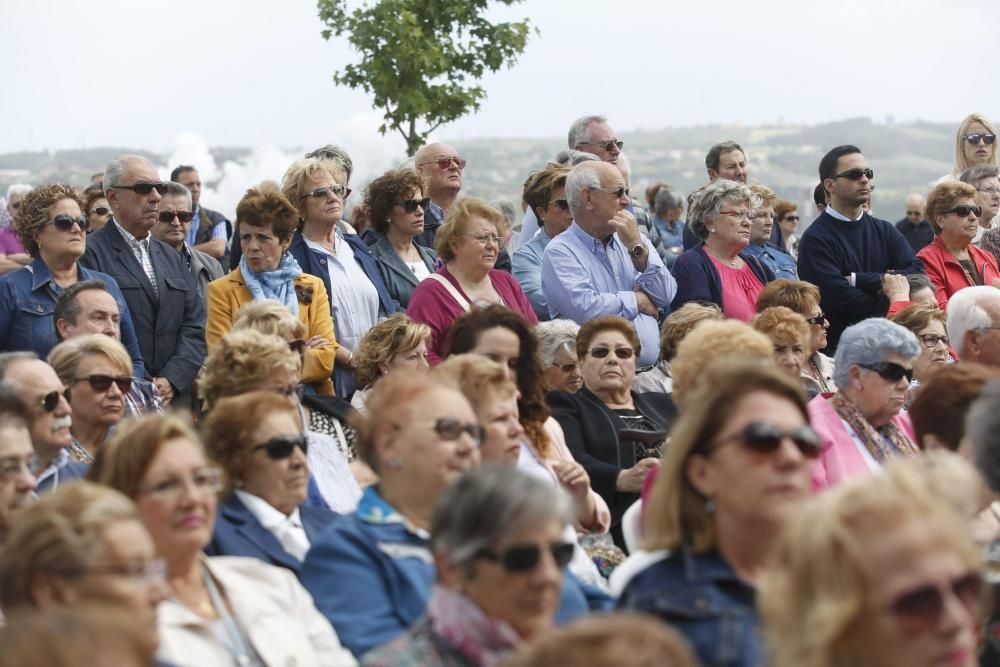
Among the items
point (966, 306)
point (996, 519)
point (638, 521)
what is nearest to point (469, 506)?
point (638, 521)

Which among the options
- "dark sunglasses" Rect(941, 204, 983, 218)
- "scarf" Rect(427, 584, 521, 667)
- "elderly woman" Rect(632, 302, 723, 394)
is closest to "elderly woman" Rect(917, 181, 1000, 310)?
"dark sunglasses" Rect(941, 204, 983, 218)

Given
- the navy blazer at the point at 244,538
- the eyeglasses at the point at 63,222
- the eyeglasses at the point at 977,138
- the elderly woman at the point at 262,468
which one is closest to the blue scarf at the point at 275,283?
the eyeglasses at the point at 63,222

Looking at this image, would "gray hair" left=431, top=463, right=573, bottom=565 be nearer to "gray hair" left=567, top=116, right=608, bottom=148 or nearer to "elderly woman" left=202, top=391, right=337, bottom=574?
"elderly woman" left=202, top=391, right=337, bottom=574

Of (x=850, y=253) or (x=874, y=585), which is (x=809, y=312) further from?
(x=874, y=585)

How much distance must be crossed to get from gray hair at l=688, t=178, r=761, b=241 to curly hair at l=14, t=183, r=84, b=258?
3901mm

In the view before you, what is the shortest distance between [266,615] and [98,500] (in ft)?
3.15

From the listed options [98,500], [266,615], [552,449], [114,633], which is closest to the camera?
[114,633]

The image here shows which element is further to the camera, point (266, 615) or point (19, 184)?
point (19, 184)

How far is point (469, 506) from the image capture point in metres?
3.81

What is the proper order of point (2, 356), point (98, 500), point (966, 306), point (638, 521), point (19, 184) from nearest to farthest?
point (98, 500), point (638, 521), point (2, 356), point (966, 306), point (19, 184)

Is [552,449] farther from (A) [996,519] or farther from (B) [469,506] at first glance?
(B) [469,506]

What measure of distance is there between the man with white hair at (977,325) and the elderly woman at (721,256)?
1.48m

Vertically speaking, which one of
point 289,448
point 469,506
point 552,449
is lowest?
point 552,449

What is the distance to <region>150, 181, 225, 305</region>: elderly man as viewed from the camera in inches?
371
